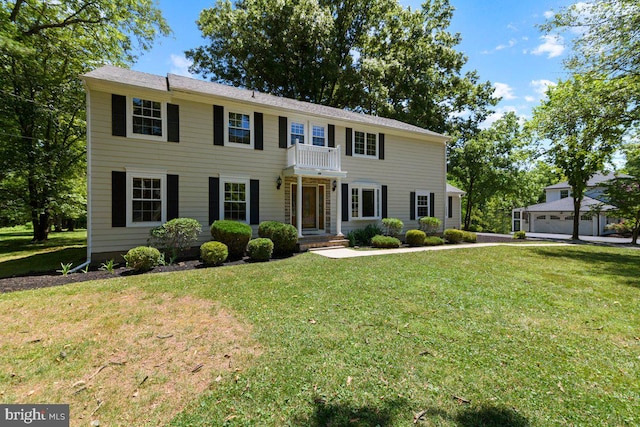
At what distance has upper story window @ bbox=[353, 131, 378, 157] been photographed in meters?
13.4

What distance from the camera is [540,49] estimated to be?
12.4 metres

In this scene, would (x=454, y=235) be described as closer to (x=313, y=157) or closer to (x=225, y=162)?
(x=313, y=157)

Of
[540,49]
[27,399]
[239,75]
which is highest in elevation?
[239,75]

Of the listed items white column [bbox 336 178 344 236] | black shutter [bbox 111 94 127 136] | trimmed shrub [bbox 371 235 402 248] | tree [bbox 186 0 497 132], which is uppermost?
tree [bbox 186 0 497 132]

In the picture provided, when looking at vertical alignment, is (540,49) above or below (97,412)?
above

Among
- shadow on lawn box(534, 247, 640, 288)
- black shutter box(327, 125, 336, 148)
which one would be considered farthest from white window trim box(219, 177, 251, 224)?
shadow on lawn box(534, 247, 640, 288)

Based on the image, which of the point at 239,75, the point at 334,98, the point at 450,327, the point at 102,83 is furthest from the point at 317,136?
the point at 239,75

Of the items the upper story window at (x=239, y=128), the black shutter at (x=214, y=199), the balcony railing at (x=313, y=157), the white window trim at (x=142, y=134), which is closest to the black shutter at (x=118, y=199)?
the white window trim at (x=142, y=134)

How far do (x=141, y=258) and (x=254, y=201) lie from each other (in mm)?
4466

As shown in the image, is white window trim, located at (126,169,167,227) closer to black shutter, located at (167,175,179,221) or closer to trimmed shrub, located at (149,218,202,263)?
black shutter, located at (167,175,179,221)

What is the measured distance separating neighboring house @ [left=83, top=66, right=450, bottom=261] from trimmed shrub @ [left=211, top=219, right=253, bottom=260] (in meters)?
1.40

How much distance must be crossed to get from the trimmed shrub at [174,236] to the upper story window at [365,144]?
317 inches

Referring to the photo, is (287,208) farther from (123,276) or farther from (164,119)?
(123,276)

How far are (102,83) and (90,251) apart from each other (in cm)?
501
